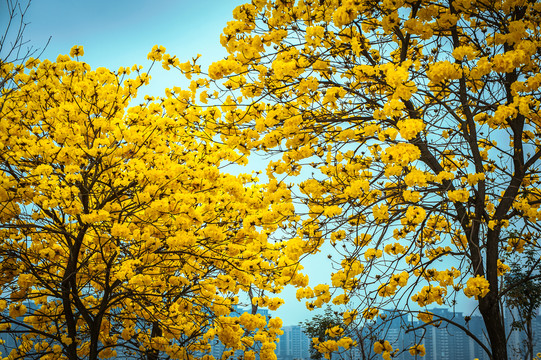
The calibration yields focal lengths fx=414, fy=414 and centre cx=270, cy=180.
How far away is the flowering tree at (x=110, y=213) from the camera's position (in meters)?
3.59

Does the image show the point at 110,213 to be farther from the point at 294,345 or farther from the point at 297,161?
the point at 294,345

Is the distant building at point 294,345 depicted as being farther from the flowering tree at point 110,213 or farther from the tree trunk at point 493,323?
the tree trunk at point 493,323

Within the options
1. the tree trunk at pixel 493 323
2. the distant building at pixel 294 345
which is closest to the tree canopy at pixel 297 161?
the tree trunk at pixel 493 323

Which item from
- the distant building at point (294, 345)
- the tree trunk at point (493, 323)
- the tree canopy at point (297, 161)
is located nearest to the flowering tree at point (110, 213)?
the tree canopy at point (297, 161)

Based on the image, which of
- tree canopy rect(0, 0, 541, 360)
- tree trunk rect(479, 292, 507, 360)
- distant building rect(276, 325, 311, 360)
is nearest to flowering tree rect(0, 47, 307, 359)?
tree canopy rect(0, 0, 541, 360)

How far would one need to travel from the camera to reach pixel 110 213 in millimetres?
3947

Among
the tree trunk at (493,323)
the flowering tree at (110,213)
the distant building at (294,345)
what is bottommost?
the distant building at (294,345)

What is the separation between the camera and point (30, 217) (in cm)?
388

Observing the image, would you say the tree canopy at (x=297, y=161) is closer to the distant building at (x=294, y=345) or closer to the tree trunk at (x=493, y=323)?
the tree trunk at (x=493, y=323)

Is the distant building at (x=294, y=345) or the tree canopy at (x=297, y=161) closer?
the tree canopy at (x=297, y=161)

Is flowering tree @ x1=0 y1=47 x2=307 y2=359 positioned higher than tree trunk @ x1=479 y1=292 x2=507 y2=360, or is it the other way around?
flowering tree @ x1=0 y1=47 x2=307 y2=359

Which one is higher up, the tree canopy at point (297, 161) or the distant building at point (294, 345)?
the tree canopy at point (297, 161)

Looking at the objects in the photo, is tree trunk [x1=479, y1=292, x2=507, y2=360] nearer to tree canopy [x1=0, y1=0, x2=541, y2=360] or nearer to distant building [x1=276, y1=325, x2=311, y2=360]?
tree canopy [x1=0, y1=0, x2=541, y2=360]

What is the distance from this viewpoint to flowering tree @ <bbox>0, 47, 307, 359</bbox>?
3.59 metres
